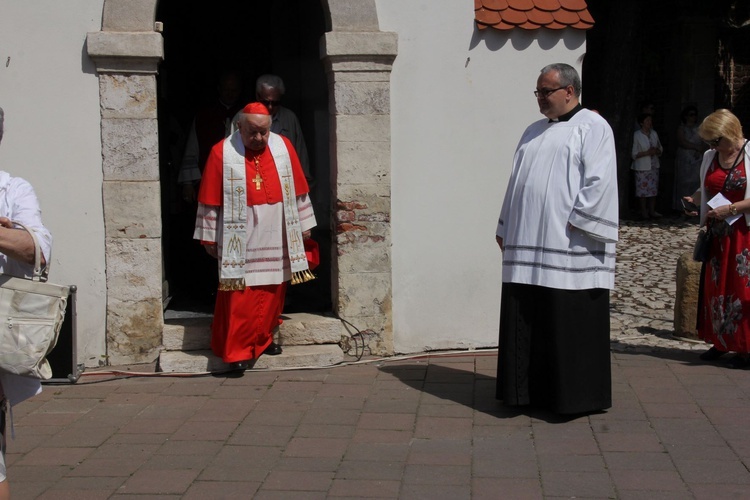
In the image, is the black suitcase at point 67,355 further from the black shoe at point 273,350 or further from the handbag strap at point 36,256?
the handbag strap at point 36,256

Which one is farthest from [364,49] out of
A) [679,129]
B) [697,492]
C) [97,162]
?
[679,129]

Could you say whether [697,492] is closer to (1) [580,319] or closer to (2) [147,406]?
(1) [580,319]

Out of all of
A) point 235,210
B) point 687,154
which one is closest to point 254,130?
point 235,210

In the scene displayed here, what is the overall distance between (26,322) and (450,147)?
3.95 metres

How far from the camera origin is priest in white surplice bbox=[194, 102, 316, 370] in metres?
6.15

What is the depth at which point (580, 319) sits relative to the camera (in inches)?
206

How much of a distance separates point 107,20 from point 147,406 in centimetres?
250

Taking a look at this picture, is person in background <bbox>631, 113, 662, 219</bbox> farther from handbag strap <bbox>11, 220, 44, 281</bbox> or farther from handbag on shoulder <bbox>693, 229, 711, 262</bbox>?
handbag strap <bbox>11, 220, 44, 281</bbox>

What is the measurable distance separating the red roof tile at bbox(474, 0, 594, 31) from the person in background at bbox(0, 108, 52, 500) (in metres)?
3.91

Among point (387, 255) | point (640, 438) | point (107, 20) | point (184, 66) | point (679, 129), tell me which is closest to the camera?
point (640, 438)

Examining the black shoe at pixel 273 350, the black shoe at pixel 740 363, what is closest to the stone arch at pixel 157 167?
the black shoe at pixel 273 350

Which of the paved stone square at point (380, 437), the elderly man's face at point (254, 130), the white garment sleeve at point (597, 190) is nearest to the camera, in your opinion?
the paved stone square at point (380, 437)

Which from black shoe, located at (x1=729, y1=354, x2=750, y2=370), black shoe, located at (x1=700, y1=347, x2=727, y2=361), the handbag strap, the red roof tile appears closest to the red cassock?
the red roof tile

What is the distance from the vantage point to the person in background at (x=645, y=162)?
14.1 m
